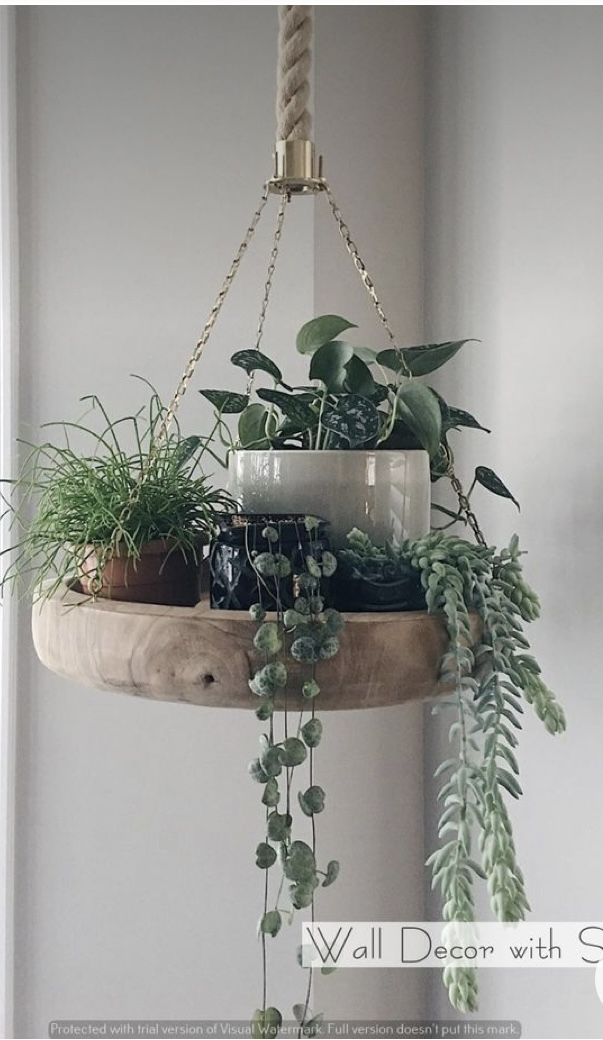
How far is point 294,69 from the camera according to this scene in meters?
0.85

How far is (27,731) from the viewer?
1556 mm

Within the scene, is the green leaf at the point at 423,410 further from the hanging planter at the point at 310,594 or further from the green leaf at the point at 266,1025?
the green leaf at the point at 266,1025

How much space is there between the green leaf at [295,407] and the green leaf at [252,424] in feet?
0.26

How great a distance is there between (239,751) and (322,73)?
1.15 metres

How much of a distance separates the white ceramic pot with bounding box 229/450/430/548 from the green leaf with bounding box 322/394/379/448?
0.02 m

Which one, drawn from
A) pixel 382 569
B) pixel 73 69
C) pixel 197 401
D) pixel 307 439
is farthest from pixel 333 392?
pixel 73 69

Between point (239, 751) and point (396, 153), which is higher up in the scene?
point (396, 153)

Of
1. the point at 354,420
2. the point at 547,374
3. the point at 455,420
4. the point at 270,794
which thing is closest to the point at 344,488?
the point at 354,420

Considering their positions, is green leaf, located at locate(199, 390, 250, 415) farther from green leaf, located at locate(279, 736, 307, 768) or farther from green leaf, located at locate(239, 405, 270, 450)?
green leaf, located at locate(279, 736, 307, 768)

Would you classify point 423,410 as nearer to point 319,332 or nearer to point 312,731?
point 319,332

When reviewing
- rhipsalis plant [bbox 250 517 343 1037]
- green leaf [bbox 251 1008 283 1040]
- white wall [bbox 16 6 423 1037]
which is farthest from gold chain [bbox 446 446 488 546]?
white wall [bbox 16 6 423 1037]

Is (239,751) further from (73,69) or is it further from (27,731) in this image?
(73,69)

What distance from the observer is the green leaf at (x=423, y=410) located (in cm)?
86

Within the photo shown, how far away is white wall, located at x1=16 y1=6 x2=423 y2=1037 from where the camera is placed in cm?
155
